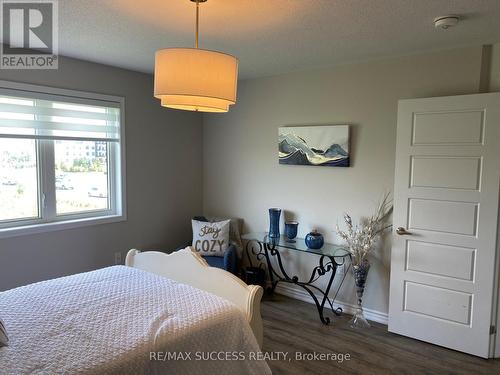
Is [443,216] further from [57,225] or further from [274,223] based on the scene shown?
[57,225]

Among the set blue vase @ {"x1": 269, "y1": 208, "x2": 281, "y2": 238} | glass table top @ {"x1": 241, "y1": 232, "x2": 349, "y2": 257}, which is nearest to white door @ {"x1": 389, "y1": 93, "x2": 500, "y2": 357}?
glass table top @ {"x1": 241, "y1": 232, "x2": 349, "y2": 257}

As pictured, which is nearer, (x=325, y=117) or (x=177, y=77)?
(x=177, y=77)

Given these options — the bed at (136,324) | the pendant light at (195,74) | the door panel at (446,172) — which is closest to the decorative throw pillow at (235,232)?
the bed at (136,324)

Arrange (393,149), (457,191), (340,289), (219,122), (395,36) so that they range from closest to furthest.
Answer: (395,36) → (457,191) → (393,149) → (340,289) → (219,122)

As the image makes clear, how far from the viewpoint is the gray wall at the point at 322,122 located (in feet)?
10.5

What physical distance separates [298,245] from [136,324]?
82.9 inches

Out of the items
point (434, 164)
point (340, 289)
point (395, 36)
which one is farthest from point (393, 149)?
point (340, 289)

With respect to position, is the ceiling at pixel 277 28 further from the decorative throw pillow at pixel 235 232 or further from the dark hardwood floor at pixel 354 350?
the dark hardwood floor at pixel 354 350

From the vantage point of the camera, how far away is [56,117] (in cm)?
344

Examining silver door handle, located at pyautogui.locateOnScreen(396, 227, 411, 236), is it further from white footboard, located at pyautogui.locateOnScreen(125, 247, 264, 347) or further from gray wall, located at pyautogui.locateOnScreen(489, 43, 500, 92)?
white footboard, located at pyautogui.locateOnScreen(125, 247, 264, 347)

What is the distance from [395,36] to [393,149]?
3.28 feet

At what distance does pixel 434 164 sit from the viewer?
2969 mm

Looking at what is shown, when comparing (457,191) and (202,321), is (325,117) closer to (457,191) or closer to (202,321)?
(457,191)

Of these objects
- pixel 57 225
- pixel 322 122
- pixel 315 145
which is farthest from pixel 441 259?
pixel 57 225
